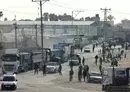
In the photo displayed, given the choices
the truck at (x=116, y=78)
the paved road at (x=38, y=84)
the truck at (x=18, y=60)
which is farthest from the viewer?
the truck at (x=18, y=60)

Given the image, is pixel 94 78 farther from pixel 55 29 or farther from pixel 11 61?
pixel 55 29

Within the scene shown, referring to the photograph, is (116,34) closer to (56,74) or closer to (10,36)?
(10,36)

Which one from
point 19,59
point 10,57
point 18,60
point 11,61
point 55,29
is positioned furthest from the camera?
point 55,29

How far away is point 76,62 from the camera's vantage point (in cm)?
8362

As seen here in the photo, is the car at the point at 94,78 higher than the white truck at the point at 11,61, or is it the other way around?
the white truck at the point at 11,61

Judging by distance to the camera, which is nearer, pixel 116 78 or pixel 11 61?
pixel 116 78

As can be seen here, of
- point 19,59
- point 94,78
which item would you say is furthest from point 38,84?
point 19,59

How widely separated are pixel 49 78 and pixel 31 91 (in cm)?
1573

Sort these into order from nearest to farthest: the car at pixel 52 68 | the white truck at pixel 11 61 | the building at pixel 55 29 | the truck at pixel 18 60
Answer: the white truck at pixel 11 61 < the truck at pixel 18 60 < the car at pixel 52 68 < the building at pixel 55 29

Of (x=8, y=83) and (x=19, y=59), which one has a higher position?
(x=19, y=59)

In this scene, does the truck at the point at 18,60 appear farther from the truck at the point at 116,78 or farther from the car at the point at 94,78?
the truck at the point at 116,78

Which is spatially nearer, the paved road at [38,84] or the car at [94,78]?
the paved road at [38,84]

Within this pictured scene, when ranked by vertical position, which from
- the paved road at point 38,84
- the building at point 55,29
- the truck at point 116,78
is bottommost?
the paved road at point 38,84

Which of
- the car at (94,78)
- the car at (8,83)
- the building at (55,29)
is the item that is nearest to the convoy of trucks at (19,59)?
the car at (94,78)
